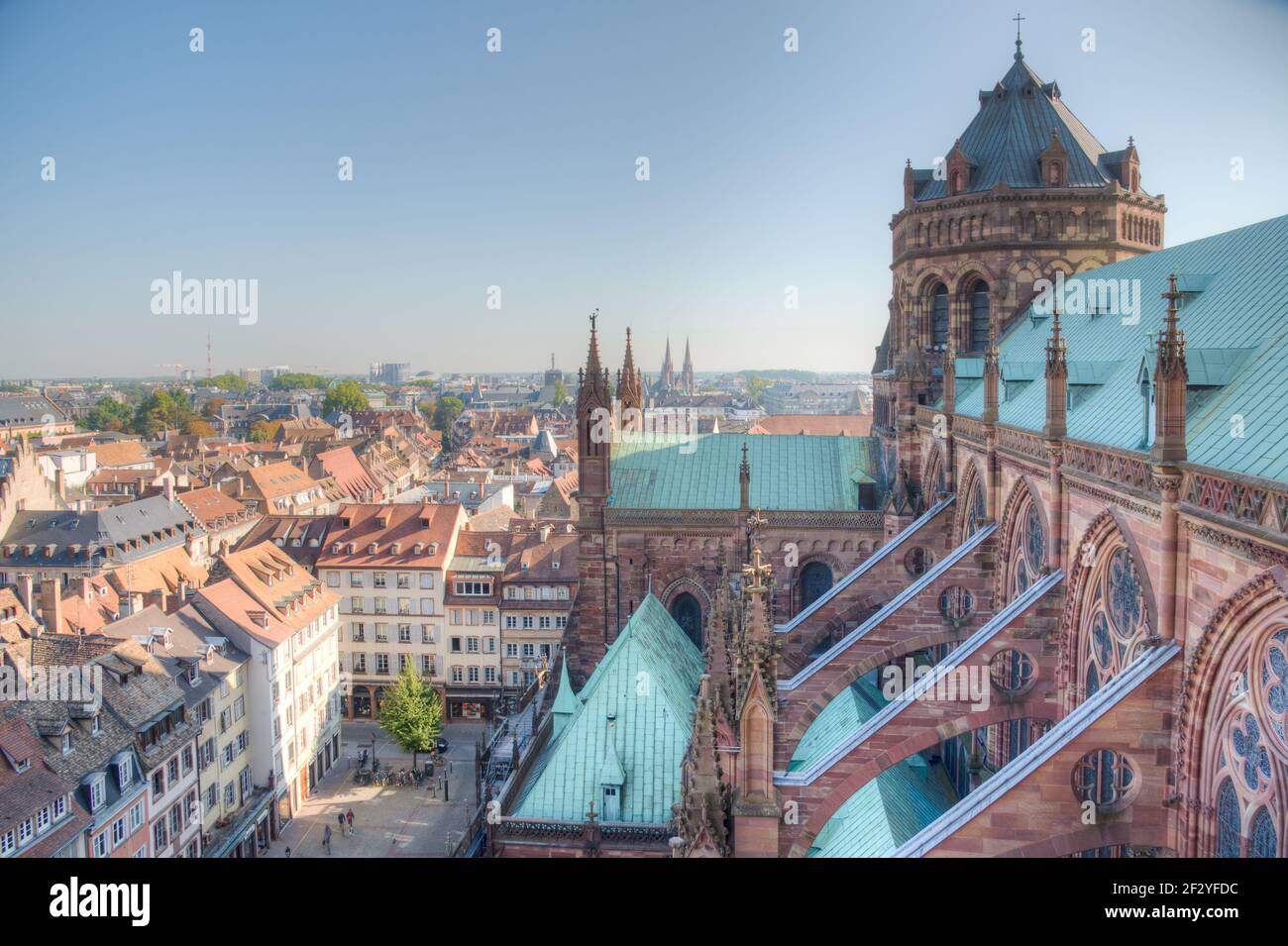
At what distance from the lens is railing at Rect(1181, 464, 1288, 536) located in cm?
1001

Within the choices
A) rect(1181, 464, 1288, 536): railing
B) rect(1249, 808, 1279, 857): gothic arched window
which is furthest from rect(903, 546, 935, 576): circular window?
rect(1249, 808, 1279, 857): gothic arched window

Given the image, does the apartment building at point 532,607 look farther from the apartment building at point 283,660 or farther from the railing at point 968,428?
A: the railing at point 968,428

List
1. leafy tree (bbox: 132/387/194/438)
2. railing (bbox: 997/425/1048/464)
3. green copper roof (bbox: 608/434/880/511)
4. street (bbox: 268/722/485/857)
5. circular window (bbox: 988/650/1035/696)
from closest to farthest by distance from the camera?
railing (bbox: 997/425/1048/464)
circular window (bbox: 988/650/1035/696)
green copper roof (bbox: 608/434/880/511)
street (bbox: 268/722/485/857)
leafy tree (bbox: 132/387/194/438)

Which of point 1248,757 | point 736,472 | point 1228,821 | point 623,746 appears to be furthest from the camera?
point 736,472

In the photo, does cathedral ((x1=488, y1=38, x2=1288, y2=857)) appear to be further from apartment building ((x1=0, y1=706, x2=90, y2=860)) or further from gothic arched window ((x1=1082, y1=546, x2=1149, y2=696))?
apartment building ((x1=0, y1=706, x2=90, y2=860))

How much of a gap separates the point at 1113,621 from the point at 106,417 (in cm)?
18547

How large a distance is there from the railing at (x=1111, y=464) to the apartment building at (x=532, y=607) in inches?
1603

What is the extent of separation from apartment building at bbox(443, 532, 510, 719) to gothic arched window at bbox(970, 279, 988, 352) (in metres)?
32.1

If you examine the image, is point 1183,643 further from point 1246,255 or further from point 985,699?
point 1246,255

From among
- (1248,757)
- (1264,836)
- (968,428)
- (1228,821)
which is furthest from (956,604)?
(1264,836)

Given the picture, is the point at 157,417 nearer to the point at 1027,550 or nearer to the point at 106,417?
the point at 106,417

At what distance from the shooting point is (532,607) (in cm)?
5619

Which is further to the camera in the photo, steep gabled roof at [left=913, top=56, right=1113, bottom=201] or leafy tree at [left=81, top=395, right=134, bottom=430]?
leafy tree at [left=81, top=395, right=134, bottom=430]

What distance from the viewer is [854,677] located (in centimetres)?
2273
